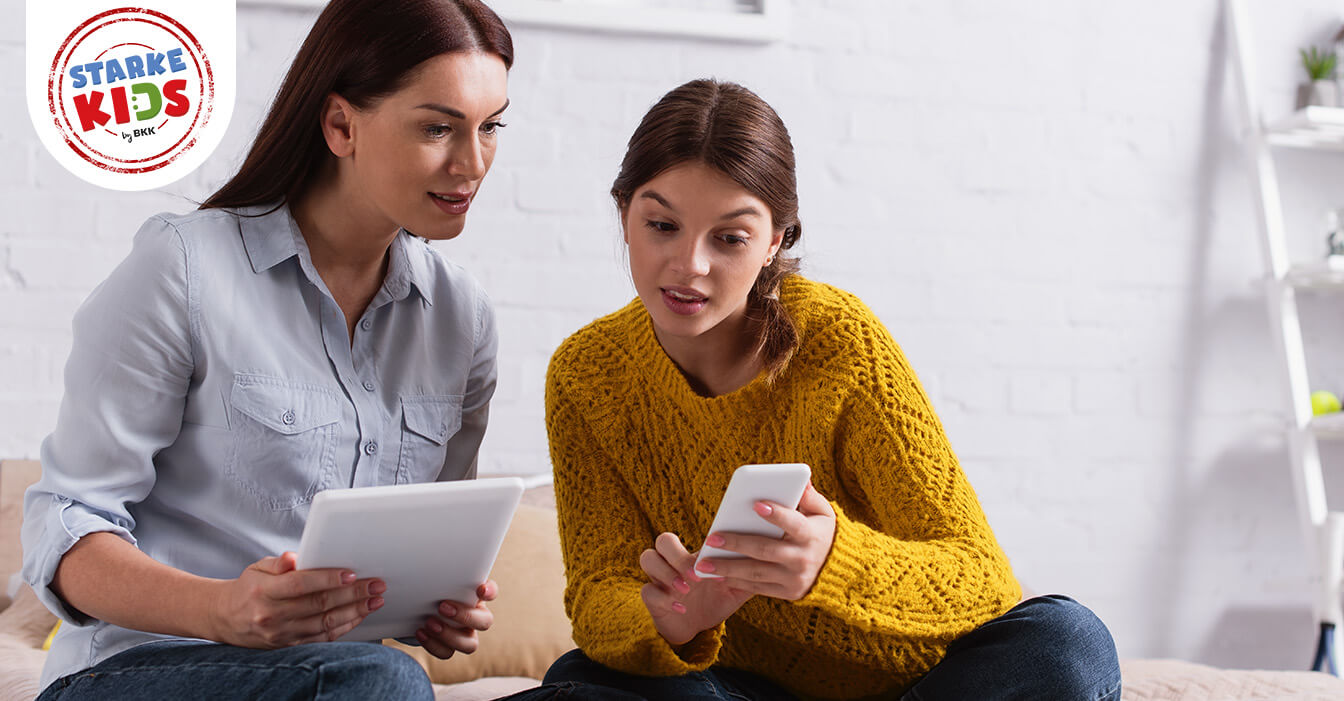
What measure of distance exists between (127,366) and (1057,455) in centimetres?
184

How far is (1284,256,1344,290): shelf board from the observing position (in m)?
2.28

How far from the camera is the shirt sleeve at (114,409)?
101 cm

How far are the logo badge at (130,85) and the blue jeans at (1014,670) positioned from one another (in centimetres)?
130

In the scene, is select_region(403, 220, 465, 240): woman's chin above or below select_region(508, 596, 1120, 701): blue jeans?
above

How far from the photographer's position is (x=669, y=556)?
3.43 feet

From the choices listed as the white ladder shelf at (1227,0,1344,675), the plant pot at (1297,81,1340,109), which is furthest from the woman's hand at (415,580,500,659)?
the plant pot at (1297,81,1340,109)

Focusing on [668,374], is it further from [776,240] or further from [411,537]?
[411,537]

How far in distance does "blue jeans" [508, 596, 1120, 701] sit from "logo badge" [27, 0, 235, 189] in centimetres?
130

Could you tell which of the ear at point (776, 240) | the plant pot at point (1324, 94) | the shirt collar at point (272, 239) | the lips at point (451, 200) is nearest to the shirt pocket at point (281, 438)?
the shirt collar at point (272, 239)

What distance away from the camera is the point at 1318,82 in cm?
240

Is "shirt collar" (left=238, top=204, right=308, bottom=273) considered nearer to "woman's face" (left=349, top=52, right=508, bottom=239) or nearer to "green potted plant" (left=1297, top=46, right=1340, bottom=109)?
"woman's face" (left=349, top=52, right=508, bottom=239)

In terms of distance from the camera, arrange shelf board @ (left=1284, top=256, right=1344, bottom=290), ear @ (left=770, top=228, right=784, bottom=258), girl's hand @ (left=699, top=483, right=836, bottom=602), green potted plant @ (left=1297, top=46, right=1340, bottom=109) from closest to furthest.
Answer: girl's hand @ (left=699, top=483, right=836, bottom=602) → ear @ (left=770, top=228, right=784, bottom=258) → shelf board @ (left=1284, top=256, right=1344, bottom=290) → green potted plant @ (left=1297, top=46, right=1340, bottom=109)

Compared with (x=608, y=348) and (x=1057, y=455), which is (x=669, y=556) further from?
(x=1057, y=455)

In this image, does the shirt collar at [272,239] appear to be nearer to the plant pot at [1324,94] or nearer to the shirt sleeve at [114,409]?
the shirt sleeve at [114,409]
